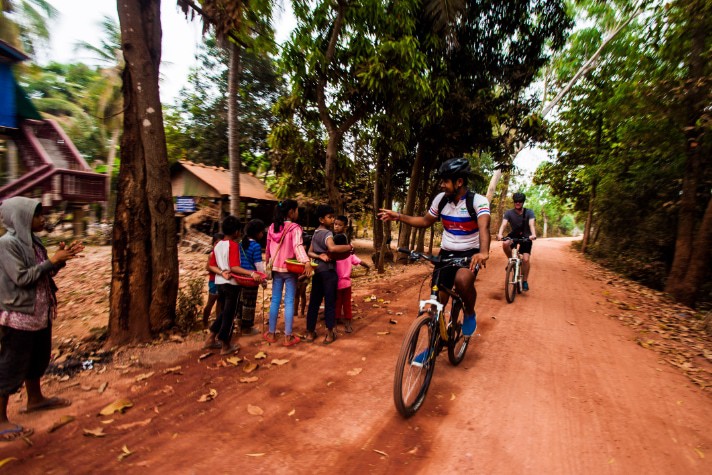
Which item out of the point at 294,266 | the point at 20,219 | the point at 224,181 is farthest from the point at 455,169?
the point at 224,181

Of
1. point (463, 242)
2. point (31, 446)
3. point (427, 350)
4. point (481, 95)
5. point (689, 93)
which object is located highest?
point (481, 95)

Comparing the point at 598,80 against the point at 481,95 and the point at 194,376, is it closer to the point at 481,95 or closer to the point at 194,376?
the point at 481,95

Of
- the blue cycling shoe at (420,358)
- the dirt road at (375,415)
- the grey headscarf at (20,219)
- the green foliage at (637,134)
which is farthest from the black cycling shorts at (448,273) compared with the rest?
the green foliage at (637,134)

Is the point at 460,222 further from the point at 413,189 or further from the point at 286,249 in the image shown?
the point at 413,189

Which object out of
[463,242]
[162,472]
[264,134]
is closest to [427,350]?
[463,242]

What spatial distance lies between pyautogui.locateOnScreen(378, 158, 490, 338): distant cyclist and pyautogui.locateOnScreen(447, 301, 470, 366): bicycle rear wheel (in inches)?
3.3

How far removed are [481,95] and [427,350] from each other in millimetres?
9279

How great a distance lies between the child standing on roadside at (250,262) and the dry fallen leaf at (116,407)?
167cm

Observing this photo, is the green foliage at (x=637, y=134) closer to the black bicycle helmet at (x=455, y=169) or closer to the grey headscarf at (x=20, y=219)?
the black bicycle helmet at (x=455, y=169)

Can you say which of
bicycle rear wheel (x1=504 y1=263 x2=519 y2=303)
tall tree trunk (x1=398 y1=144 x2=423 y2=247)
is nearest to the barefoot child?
Result: bicycle rear wheel (x1=504 y1=263 x2=519 y2=303)

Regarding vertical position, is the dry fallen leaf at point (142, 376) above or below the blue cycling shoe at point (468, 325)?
below

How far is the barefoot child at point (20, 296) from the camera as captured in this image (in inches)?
107

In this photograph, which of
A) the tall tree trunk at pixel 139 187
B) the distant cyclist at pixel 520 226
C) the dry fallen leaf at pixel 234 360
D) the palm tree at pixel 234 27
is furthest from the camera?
the distant cyclist at pixel 520 226

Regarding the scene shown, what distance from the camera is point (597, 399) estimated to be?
346 centimetres
